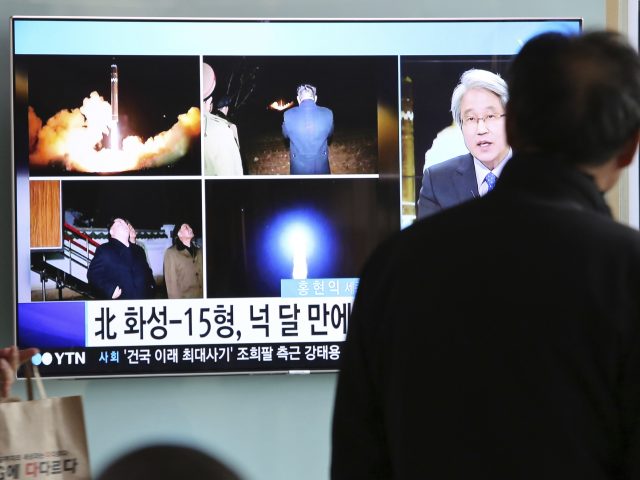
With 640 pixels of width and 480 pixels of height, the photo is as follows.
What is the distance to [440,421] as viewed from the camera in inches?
47.4

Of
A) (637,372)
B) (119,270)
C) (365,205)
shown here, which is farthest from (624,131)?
(119,270)

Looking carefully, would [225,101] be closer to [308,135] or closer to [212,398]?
[308,135]

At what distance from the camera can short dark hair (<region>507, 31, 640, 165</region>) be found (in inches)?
47.0

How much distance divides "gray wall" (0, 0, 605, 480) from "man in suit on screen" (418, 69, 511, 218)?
1.18ft

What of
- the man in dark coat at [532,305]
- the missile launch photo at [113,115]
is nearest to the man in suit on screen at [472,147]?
the missile launch photo at [113,115]

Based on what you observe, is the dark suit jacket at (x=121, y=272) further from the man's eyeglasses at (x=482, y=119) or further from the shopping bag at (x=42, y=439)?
the man's eyeglasses at (x=482, y=119)

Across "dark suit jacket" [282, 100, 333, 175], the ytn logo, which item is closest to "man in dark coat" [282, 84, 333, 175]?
"dark suit jacket" [282, 100, 333, 175]

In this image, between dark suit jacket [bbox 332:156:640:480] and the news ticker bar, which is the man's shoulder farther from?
dark suit jacket [bbox 332:156:640:480]

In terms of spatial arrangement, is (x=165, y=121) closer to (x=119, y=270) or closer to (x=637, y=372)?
(x=119, y=270)

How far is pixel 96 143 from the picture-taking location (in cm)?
320

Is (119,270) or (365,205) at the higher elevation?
(365,205)

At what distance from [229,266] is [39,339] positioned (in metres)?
0.68

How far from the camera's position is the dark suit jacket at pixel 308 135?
3.25m

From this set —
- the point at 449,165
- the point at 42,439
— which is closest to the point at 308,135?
the point at 449,165
